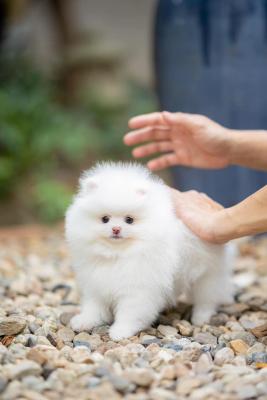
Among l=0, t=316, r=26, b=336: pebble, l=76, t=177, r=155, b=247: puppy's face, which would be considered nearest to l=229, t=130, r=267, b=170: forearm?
l=76, t=177, r=155, b=247: puppy's face

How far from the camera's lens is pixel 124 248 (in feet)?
7.61

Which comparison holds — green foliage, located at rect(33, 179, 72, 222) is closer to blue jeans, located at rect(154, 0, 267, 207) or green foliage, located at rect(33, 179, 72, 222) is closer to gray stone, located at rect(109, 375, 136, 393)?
Result: blue jeans, located at rect(154, 0, 267, 207)

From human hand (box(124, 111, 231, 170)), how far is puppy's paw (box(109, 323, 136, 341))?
0.87m

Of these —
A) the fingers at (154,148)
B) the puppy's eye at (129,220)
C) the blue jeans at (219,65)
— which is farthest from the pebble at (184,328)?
the blue jeans at (219,65)

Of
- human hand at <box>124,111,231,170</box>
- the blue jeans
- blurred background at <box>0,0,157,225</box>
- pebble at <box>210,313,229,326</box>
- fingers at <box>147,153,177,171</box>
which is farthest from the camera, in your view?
blurred background at <box>0,0,157,225</box>

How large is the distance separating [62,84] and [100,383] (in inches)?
238

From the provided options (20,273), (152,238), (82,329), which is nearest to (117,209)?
(152,238)

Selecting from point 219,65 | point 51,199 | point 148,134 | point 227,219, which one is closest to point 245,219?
point 227,219

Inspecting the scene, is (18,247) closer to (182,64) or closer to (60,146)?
(182,64)

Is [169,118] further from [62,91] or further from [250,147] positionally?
[62,91]

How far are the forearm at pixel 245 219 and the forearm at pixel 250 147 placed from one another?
0.29 m

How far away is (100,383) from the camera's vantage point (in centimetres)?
186

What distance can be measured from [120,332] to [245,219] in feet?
2.05

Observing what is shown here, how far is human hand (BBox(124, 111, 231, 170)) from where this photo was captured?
8.82 ft
